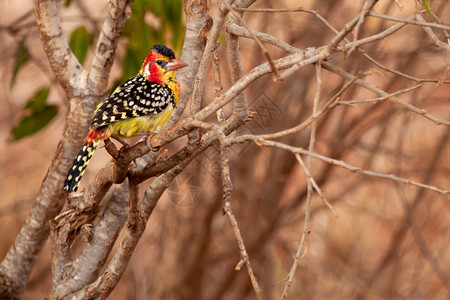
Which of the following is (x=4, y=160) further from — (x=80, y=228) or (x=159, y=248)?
(x=80, y=228)

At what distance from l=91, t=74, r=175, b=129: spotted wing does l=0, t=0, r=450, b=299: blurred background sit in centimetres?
122

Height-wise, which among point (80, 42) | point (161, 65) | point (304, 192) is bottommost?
point (304, 192)

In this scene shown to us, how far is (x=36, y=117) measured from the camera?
4.66 meters

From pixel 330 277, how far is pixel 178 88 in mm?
2947

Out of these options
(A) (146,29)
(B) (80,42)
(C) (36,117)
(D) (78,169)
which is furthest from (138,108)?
(C) (36,117)

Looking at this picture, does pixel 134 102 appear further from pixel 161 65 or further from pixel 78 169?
pixel 78 169

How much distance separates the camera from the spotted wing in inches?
123

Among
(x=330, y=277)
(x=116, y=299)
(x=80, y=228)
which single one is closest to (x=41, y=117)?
(x=80, y=228)

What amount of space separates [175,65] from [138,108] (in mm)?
300

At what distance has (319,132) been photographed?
538 centimetres

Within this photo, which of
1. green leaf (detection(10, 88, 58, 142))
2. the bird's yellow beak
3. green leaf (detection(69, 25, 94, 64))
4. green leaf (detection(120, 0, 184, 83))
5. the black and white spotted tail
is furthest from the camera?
green leaf (detection(10, 88, 58, 142))

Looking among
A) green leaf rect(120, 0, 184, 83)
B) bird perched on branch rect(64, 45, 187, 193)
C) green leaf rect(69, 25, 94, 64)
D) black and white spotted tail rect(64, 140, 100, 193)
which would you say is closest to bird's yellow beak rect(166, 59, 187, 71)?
bird perched on branch rect(64, 45, 187, 193)

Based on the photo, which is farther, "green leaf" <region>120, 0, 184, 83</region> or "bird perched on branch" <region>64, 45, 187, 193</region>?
"green leaf" <region>120, 0, 184, 83</region>

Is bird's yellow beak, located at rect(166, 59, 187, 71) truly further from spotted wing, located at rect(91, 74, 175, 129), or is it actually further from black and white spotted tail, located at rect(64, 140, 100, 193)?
black and white spotted tail, located at rect(64, 140, 100, 193)
